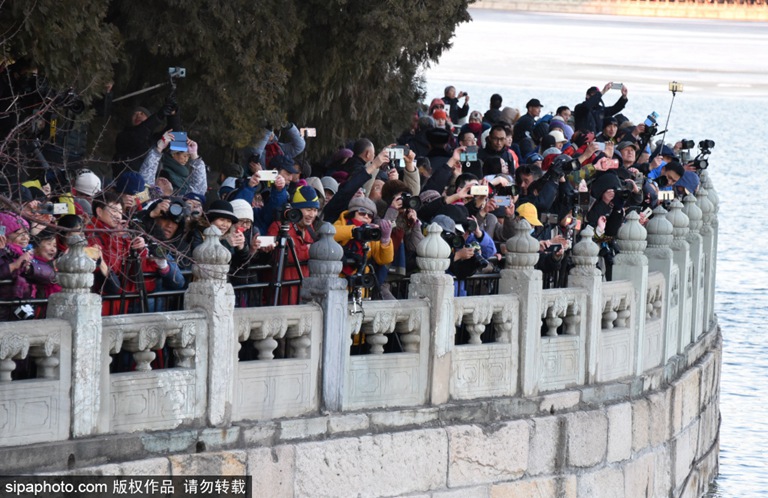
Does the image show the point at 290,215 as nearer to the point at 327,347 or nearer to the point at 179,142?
the point at 327,347

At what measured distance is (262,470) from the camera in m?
13.0

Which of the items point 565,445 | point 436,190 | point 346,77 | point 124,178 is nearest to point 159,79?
point 346,77

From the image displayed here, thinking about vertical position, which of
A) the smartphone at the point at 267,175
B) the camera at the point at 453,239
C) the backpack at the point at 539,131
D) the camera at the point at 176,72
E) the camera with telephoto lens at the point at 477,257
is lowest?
the camera with telephoto lens at the point at 477,257

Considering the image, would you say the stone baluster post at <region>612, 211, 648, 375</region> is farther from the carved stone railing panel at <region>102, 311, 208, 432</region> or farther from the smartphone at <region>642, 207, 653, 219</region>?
the carved stone railing panel at <region>102, 311, 208, 432</region>

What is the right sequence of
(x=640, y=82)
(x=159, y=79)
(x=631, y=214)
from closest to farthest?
(x=631, y=214)
(x=159, y=79)
(x=640, y=82)

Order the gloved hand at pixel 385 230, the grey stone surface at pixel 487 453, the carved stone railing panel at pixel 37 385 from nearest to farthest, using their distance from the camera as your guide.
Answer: the carved stone railing panel at pixel 37 385
the gloved hand at pixel 385 230
the grey stone surface at pixel 487 453

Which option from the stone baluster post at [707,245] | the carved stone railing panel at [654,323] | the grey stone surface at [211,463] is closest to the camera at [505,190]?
the carved stone railing panel at [654,323]

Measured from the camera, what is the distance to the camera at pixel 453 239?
14.5 metres

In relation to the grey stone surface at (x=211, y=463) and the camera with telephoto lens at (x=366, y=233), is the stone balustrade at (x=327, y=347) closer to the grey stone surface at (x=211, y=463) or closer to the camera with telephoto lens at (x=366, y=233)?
the grey stone surface at (x=211, y=463)

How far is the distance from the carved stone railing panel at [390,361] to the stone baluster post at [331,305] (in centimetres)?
12

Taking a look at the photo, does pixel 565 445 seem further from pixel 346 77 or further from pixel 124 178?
pixel 346 77

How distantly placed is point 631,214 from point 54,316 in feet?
21.4

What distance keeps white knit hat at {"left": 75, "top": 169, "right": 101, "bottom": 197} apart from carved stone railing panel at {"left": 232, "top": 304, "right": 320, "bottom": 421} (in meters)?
1.72

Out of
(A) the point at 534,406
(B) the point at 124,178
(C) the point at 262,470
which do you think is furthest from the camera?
(A) the point at 534,406
